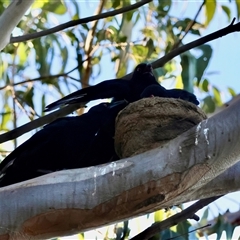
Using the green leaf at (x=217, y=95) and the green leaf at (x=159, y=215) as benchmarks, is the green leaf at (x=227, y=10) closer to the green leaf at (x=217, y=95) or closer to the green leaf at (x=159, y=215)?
the green leaf at (x=217, y=95)

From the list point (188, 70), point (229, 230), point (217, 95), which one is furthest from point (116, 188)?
point (217, 95)

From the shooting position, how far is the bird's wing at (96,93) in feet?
5.60

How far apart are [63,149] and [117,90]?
0.86 ft

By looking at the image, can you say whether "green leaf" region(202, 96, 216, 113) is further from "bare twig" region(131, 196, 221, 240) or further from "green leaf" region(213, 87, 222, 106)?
"bare twig" region(131, 196, 221, 240)

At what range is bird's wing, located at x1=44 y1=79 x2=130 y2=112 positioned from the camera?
5.60 ft

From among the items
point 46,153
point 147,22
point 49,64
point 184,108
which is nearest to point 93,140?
point 46,153

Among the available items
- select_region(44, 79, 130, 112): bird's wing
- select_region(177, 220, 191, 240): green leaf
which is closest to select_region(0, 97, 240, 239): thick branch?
select_region(44, 79, 130, 112): bird's wing

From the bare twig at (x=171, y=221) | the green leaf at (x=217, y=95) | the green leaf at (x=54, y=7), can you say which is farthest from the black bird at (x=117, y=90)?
the green leaf at (x=217, y=95)

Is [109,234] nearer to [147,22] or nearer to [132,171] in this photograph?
[132,171]

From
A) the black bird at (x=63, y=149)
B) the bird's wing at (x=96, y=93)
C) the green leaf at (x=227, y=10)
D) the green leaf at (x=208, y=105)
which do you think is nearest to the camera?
the black bird at (x=63, y=149)

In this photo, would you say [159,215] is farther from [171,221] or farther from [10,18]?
[10,18]

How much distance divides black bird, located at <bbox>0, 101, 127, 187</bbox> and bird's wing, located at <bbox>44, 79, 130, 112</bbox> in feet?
0.23

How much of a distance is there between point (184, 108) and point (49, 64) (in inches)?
54.4

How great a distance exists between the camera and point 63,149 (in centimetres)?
160
